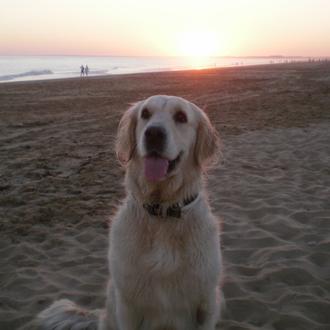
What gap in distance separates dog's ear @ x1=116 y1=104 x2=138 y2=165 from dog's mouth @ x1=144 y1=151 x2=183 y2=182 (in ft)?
0.90

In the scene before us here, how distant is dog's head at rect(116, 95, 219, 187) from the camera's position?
2.86 meters

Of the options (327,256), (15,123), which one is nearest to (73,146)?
(15,123)

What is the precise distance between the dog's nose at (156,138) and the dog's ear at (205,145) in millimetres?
408

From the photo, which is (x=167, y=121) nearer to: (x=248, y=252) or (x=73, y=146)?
(x=248, y=252)

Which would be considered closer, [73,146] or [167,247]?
[167,247]

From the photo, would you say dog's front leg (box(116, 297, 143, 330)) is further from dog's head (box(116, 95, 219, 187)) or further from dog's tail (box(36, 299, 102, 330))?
dog's head (box(116, 95, 219, 187))

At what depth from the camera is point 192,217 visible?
2.85 m

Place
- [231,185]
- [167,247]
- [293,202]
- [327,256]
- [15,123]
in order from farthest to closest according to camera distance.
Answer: [15,123] < [231,185] < [293,202] < [327,256] < [167,247]

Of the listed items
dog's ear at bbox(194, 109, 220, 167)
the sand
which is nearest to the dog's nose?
dog's ear at bbox(194, 109, 220, 167)

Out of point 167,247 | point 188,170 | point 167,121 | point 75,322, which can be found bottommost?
point 75,322

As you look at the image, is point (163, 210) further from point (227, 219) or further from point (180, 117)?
point (227, 219)

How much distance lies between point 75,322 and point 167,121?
1.66 metres

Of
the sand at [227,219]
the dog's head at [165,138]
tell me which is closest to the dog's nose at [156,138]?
the dog's head at [165,138]

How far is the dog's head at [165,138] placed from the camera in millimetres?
2855
